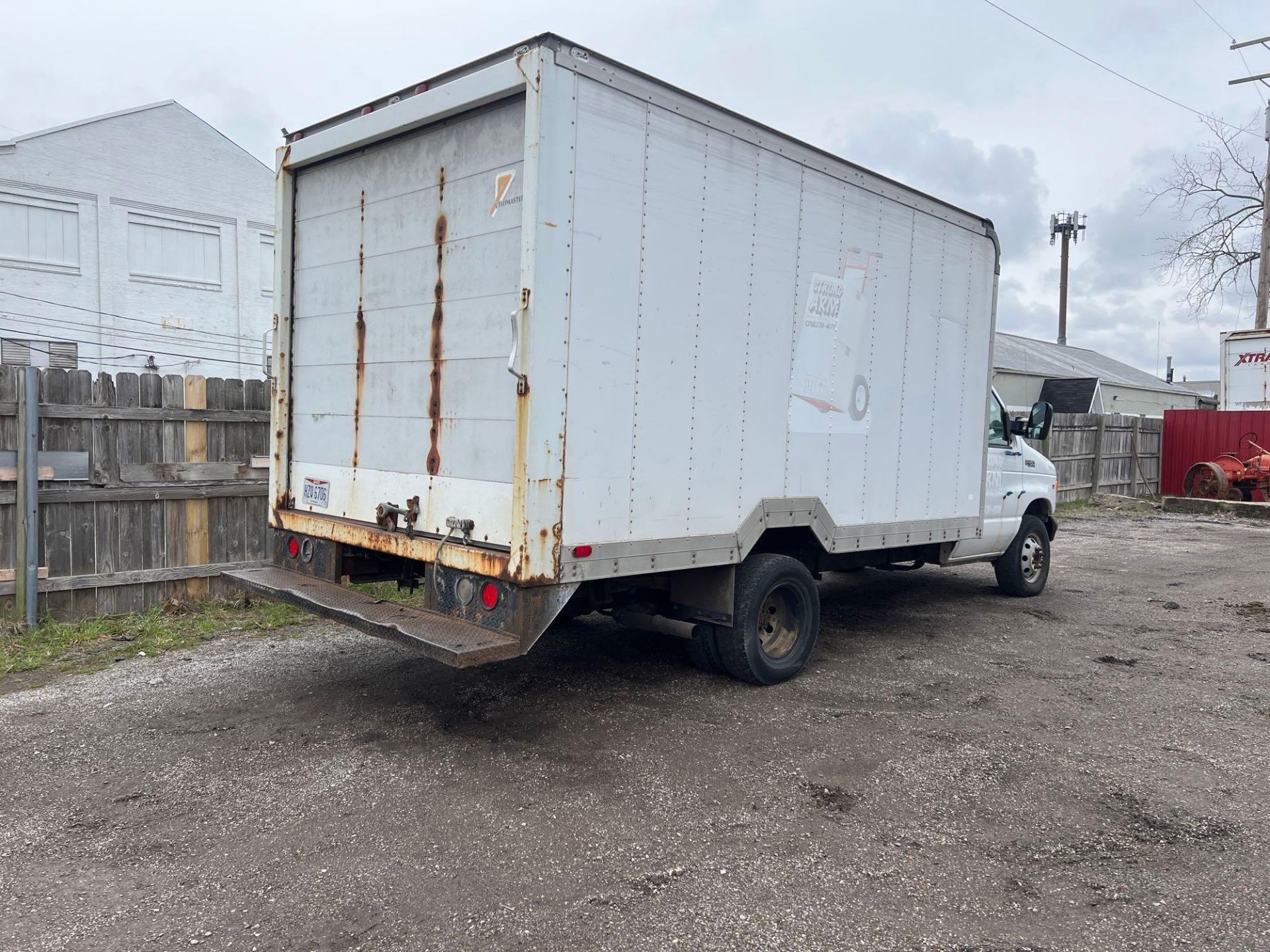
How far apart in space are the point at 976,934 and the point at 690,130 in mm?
3944

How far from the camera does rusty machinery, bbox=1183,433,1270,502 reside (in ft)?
59.8

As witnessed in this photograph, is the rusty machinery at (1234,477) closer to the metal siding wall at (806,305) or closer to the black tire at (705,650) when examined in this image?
the metal siding wall at (806,305)

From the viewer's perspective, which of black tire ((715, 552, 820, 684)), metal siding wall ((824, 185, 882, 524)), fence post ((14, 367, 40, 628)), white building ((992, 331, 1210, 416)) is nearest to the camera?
black tire ((715, 552, 820, 684))

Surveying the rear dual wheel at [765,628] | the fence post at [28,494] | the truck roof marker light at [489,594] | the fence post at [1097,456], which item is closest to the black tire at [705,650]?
the rear dual wheel at [765,628]

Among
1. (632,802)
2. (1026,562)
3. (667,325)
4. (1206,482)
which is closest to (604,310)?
(667,325)

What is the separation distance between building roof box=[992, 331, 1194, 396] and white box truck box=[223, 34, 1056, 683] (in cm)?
3027

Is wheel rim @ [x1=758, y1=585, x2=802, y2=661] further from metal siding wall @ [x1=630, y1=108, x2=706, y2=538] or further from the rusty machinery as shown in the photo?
the rusty machinery

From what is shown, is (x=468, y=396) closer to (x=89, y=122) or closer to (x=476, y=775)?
(x=476, y=775)

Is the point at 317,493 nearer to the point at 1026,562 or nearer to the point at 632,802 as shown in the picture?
the point at 632,802

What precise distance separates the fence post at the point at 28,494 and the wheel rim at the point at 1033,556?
27.6 ft

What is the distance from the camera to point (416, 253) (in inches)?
199

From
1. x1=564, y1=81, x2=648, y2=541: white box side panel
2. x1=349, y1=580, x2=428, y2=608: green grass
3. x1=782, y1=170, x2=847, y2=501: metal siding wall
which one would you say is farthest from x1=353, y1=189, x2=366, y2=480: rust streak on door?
x1=782, y1=170, x2=847, y2=501: metal siding wall

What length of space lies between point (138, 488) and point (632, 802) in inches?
194

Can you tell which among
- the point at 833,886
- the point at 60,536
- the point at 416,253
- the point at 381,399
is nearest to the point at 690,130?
the point at 416,253
